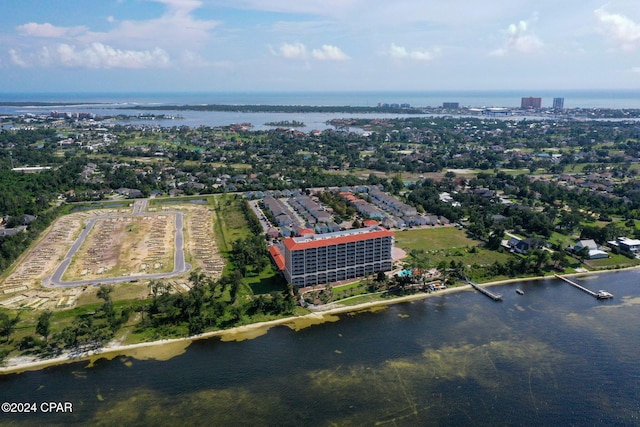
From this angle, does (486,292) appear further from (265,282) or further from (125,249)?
(125,249)

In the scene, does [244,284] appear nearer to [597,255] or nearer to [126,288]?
[126,288]

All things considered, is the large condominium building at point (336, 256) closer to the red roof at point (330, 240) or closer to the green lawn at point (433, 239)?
the red roof at point (330, 240)

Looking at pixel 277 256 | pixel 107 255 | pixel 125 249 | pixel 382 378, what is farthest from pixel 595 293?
pixel 107 255
